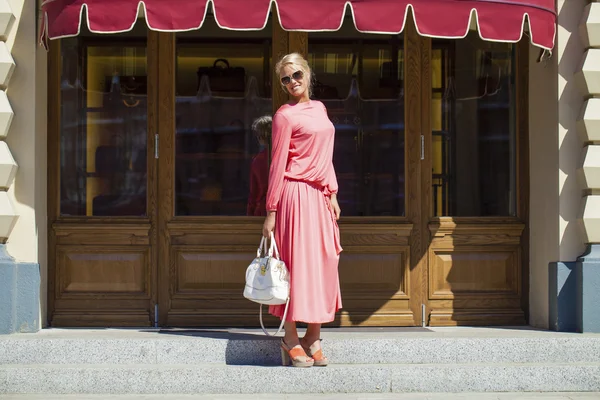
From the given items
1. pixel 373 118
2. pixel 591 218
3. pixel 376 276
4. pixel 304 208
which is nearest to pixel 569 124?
pixel 591 218

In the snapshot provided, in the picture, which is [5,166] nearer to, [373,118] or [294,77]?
[294,77]

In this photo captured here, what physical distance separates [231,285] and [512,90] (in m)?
2.86

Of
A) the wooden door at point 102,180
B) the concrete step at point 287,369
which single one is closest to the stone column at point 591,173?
the concrete step at point 287,369

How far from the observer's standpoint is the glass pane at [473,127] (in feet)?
28.2

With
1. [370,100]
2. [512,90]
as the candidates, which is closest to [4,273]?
[370,100]

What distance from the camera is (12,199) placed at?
309 inches

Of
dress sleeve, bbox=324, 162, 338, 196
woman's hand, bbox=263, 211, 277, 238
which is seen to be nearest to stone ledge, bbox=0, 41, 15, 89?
woman's hand, bbox=263, 211, 277, 238

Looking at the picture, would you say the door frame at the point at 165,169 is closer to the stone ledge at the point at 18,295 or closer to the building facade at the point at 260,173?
the building facade at the point at 260,173

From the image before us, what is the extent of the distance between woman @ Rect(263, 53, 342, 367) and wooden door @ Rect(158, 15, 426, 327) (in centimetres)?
118

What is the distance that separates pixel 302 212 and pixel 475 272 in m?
2.08

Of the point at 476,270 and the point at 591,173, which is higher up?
the point at 591,173

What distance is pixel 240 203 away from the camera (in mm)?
8453

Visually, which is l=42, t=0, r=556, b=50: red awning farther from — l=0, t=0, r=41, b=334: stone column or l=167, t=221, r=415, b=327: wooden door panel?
l=167, t=221, r=415, b=327: wooden door panel

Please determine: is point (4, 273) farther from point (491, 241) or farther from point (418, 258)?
point (491, 241)
